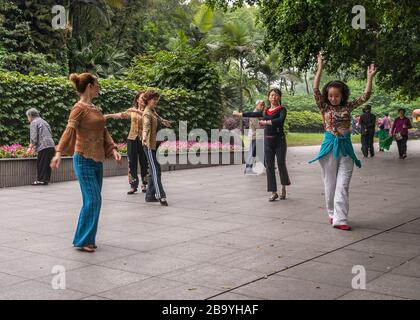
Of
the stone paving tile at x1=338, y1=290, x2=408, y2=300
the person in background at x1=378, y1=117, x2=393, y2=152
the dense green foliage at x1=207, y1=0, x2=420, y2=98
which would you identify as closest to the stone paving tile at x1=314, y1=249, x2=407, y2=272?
the stone paving tile at x1=338, y1=290, x2=408, y2=300

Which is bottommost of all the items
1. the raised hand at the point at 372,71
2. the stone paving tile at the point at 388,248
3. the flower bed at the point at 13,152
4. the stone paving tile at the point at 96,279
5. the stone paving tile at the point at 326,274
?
the stone paving tile at the point at 96,279

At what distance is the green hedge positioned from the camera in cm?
1479

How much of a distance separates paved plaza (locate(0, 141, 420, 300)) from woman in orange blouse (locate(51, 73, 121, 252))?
0.27 metres

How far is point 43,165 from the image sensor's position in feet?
42.8

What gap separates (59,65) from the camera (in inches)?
962

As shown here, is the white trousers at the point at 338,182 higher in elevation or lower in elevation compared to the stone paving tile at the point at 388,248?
higher

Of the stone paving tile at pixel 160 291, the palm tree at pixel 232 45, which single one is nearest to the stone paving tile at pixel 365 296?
the stone paving tile at pixel 160 291

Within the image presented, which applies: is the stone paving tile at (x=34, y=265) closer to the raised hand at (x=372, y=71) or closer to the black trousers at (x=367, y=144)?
the raised hand at (x=372, y=71)

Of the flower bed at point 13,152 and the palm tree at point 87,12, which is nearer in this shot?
the flower bed at point 13,152

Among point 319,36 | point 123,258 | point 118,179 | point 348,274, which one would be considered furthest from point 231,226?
point 319,36

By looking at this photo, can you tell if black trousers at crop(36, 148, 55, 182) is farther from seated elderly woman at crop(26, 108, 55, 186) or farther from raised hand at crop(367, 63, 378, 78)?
raised hand at crop(367, 63, 378, 78)

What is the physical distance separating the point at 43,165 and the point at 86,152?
695 cm

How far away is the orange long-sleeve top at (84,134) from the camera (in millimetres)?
6445

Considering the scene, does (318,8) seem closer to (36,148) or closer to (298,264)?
(36,148)
